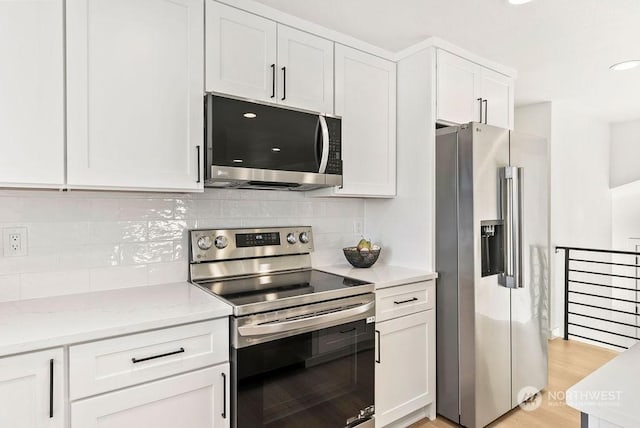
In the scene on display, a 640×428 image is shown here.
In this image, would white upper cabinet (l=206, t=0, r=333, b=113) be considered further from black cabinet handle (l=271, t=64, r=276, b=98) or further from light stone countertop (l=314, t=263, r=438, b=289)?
light stone countertop (l=314, t=263, r=438, b=289)

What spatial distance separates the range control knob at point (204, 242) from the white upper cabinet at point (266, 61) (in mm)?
769

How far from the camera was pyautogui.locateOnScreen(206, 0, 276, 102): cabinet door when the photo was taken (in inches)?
72.3

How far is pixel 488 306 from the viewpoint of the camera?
226 centimetres

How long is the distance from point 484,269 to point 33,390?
2.20 metres

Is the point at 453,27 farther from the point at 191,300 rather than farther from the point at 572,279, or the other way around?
the point at 572,279

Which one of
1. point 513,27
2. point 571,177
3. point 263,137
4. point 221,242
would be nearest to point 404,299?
point 221,242

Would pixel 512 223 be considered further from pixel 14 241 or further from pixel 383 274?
pixel 14 241

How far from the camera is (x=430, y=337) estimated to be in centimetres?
233

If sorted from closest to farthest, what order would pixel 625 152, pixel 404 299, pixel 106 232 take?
1. pixel 106 232
2. pixel 404 299
3. pixel 625 152

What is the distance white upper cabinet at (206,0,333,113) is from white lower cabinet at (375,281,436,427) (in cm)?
119

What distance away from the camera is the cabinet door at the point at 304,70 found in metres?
2.07

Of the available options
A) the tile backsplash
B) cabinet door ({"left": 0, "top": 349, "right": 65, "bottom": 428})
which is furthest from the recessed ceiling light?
cabinet door ({"left": 0, "top": 349, "right": 65, "bottom": 428})

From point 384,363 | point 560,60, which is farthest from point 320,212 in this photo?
point 560,60

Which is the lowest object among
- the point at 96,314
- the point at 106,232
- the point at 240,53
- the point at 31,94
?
the point at 96,314
